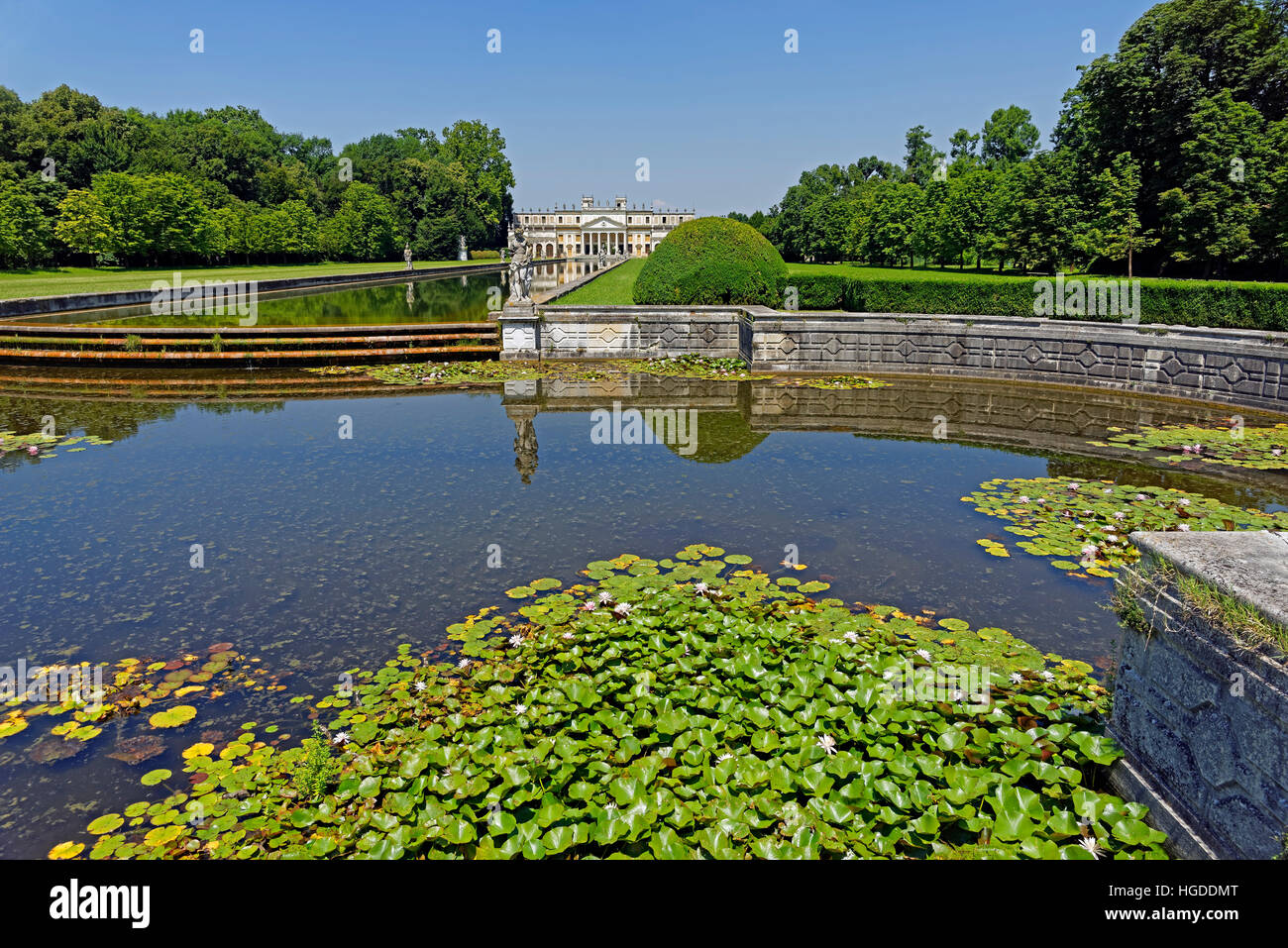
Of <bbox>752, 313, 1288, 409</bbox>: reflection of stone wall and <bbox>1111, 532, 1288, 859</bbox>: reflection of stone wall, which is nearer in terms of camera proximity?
<bbox>1111, 532, 1288, 859</bbox>: reflection of stone wall

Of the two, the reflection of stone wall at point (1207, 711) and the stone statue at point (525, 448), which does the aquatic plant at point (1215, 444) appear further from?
the stone statue at point (525, 448)

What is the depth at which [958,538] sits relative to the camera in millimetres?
6992

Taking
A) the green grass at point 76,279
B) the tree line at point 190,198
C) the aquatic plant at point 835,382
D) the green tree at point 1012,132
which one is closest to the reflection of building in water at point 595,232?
the tree line at point 190,198

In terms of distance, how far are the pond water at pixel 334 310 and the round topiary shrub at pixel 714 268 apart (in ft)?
18.7

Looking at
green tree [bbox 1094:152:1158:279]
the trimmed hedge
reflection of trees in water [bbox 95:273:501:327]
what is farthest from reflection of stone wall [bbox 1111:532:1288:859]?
green tree [bbox 1094:152:1158:279]

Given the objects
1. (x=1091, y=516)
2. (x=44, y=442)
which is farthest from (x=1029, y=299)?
(x=44, y=442)

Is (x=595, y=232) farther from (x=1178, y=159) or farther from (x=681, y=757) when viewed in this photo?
(x=681, y=757)

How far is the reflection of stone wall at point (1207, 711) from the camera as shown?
2787 millimetres

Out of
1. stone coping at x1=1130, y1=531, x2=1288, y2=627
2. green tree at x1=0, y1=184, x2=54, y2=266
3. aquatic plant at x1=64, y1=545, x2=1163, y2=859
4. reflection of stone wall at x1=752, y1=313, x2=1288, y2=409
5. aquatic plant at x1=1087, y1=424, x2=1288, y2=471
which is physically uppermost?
green tree at x1=0, y1=184, x2=54, y2=266

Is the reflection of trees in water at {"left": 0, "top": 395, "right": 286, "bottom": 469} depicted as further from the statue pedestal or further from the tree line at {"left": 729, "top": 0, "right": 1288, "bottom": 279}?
the tree line at {"left": 729, "top": 0, "right": 1288, "bottom": 279}

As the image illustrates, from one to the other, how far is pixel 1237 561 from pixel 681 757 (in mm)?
2660

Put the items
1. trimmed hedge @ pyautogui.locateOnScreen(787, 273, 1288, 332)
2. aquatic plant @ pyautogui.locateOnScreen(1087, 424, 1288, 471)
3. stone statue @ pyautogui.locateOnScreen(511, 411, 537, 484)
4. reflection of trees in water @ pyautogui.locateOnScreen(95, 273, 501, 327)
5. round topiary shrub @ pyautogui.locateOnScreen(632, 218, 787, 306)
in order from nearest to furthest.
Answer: stone statue @ pyautogui.locateOnScreen(511, 411, 537, 484) → aquatic plant @ pyautogui.locateOnScreen(1087, 424, 1288, 471) → trimmed hedge @ pyautogui.locateOnScreen(787, 273, 1288, 332) → round topiary shrub @ pyautogui.locateOnScreen(632, 218, 787, 306) → reflection of trees in water @ pyautogui.locateOnScreen(95, 273, 501, 327)

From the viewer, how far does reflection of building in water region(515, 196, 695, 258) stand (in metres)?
138
